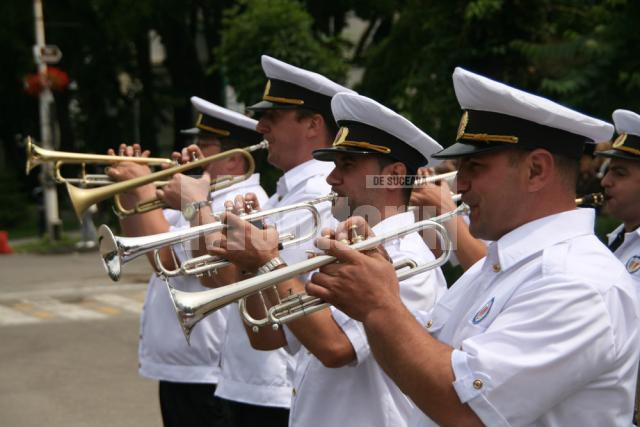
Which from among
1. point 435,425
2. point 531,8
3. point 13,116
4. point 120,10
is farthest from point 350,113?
point 13,116

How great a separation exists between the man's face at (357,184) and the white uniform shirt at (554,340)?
100 cm

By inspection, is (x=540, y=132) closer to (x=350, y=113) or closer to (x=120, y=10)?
(x=350, y=113)

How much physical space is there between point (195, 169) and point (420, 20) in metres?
7.42

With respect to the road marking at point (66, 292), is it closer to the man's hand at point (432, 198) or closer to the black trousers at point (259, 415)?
the black trousers at point (259, 415)

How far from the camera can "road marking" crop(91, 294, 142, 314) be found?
1147 cm

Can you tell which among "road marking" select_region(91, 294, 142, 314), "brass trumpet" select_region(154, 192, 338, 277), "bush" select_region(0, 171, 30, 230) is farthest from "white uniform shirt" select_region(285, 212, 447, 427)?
"bush" select_region(0, 171, 30, 230)

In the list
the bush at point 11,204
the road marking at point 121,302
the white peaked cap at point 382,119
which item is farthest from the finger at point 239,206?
the bush at point 11,204

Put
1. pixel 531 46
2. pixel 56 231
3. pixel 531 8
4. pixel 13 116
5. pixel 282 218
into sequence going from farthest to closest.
→ pixel 13 116
pixel 56 231
pixel 531 8
pixel 531 46
pixel 282 218

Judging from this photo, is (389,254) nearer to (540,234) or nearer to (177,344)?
(540,234)

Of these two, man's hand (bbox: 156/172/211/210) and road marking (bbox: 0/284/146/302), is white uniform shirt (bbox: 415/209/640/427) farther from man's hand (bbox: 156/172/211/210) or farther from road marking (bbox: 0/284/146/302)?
road marking (bbox: 0/284/146/302)

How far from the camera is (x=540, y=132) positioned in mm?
2271

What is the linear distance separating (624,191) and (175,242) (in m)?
1.92

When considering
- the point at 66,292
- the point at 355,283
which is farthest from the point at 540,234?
the point at 66,292

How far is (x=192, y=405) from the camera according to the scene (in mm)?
4625
